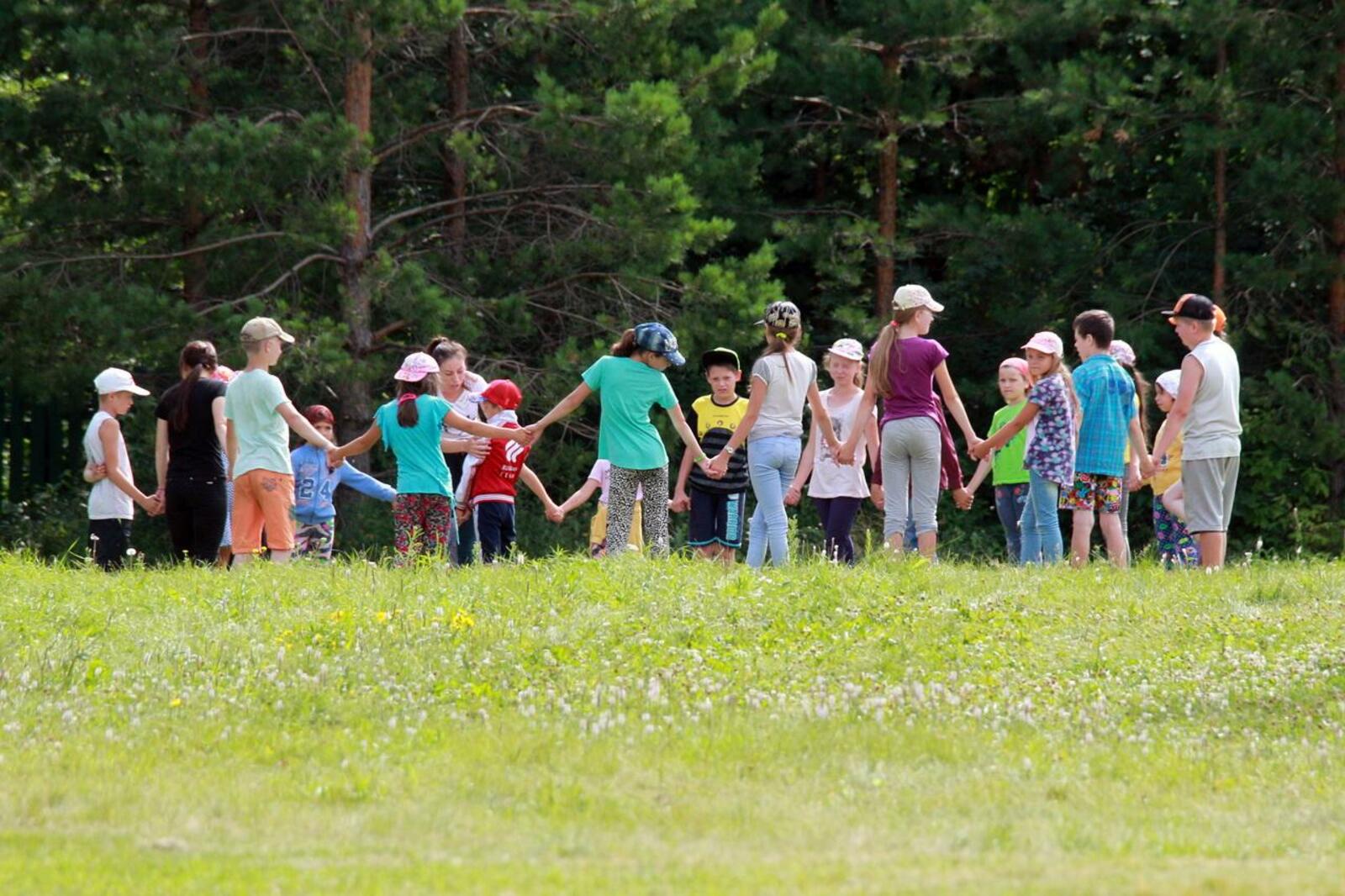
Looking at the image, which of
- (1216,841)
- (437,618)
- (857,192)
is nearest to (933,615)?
(437,618)

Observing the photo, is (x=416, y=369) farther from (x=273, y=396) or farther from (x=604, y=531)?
(x=604, y=531)

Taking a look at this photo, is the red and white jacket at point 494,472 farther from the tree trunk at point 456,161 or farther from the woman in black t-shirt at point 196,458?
the tree trunk at point 456,161

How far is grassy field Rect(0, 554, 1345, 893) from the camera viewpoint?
541 centimetres

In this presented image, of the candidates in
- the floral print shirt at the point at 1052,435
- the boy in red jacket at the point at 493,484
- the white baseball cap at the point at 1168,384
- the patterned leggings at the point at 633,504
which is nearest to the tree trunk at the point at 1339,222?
the white baseball cap at the point at 1168,384

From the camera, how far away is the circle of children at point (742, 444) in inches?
432

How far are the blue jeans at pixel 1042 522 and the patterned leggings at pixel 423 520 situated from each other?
12.8 feet

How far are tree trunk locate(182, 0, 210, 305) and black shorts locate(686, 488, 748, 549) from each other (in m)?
8.45

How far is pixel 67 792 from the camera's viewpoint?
20.5 ft

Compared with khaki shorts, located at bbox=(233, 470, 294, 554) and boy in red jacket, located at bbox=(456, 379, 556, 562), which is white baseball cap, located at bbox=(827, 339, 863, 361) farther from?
khaki shorts, located at bbox=(233, 470, 294, 554)

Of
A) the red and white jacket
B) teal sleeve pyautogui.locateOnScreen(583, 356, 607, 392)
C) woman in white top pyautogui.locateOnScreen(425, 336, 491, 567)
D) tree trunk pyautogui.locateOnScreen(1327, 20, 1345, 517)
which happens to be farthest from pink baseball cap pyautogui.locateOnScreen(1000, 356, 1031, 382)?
tree trunk pyautogui.locateOnScreen(1327, 20, 1345, 517)

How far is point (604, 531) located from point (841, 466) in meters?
2.47

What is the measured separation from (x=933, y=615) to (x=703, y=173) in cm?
1227

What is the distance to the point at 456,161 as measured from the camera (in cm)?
2131

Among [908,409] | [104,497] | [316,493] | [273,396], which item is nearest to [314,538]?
[316,493]
